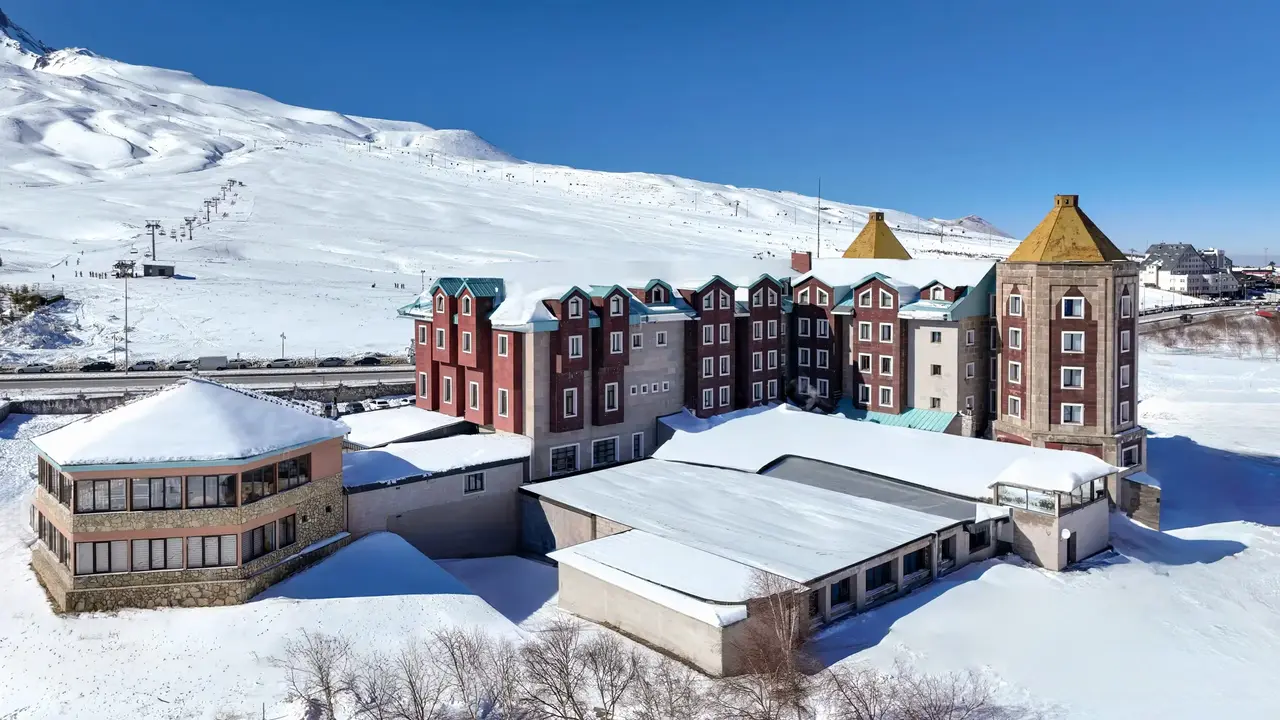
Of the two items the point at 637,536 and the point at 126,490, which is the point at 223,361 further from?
the point at 637,536

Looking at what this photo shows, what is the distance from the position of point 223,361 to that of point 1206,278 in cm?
17724

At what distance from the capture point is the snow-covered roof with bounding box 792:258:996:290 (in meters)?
57.2

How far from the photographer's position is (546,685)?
26.5 metres

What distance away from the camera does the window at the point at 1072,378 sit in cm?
5100

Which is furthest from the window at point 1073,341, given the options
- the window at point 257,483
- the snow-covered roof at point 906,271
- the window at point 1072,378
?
the window at point 257,483

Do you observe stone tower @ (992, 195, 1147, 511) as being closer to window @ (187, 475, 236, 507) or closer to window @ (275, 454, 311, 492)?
window @ (275, 454, 311, 492)

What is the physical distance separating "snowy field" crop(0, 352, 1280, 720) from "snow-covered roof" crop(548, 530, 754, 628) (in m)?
3.22

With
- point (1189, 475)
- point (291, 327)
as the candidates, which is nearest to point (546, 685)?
point (1189, 475)

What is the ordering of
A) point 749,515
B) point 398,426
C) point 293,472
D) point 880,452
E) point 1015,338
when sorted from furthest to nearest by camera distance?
point 1015,338
point 398,426
point 880,452
point 749,515
point 293,472

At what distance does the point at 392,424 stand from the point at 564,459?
33.5 ft

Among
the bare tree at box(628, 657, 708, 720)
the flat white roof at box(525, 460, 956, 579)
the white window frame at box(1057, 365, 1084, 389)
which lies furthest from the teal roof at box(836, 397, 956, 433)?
the bare tree at box(628, 657, 708, 720)

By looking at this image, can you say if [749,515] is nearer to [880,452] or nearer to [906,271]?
[880,452]

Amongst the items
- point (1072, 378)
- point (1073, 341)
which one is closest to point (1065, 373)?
point (1072, 378)

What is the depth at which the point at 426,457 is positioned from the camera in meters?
45.7
